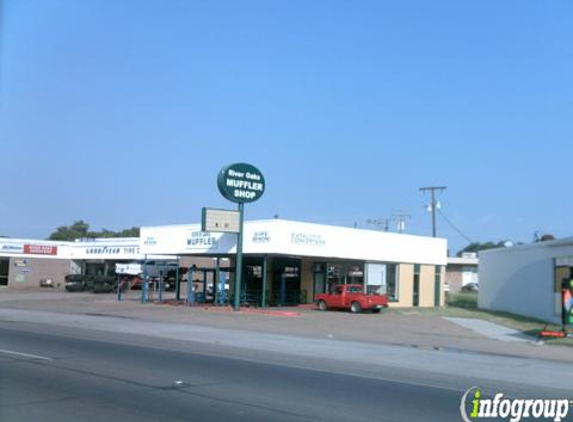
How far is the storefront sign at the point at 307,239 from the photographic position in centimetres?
3886

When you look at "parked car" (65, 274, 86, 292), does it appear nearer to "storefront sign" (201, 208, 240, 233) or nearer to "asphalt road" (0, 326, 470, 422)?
"storefront sign" (201, 208, 240, 233)

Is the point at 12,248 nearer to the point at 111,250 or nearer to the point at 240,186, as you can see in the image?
the point at 111,250

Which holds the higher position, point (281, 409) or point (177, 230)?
point (177, 230)

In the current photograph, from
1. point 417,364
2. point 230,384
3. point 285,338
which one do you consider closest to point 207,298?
point 285,338

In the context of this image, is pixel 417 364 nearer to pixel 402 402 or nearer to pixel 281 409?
pixel 402 402

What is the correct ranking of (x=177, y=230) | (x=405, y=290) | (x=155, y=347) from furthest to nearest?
(x=405, y=290) → (x=177, y=230) → (x=155, y=347)

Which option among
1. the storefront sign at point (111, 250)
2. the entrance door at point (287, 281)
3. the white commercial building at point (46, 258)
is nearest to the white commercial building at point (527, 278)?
the entrance door at point (287, 281)

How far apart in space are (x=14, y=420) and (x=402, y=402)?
5428 millimetres

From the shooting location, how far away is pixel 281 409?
991 cm

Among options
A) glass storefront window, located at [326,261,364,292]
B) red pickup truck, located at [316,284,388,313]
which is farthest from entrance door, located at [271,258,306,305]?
red pickup truck, located at [316,284,388,313]

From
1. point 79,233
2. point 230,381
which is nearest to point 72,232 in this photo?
point 79,233

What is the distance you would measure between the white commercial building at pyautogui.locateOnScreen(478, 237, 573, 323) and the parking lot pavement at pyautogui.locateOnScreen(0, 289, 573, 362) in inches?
210

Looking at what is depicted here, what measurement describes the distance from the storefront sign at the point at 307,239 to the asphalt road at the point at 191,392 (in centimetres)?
2308

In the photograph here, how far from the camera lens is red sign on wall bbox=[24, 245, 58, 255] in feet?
223
